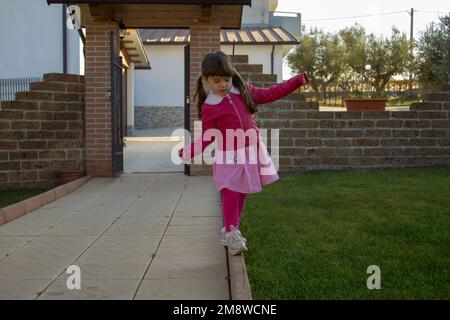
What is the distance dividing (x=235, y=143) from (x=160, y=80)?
22.4 meters

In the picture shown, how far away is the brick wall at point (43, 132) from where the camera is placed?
8.82 meters

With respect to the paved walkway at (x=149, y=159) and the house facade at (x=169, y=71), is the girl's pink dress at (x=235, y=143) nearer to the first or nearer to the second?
the paved walkway at (x=149, y=159)

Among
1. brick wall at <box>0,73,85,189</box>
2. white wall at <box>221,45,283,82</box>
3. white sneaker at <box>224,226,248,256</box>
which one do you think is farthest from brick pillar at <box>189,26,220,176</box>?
white wall at <box>221,45,283,82</box>

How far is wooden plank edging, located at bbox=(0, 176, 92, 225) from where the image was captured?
20.1 ft

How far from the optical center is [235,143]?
452 centimetres

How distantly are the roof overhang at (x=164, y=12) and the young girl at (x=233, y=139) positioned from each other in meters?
4.64

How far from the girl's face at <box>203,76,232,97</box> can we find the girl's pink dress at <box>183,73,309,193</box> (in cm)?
5

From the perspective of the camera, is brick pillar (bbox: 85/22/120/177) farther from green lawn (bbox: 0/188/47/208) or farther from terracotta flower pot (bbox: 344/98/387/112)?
terracotta flower pot (bbox: 344/98/387/112)

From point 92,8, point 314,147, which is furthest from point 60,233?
point 314,147

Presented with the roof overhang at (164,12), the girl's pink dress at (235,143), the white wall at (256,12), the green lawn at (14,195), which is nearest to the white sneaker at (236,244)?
the girl's pink dress at (235,143)
